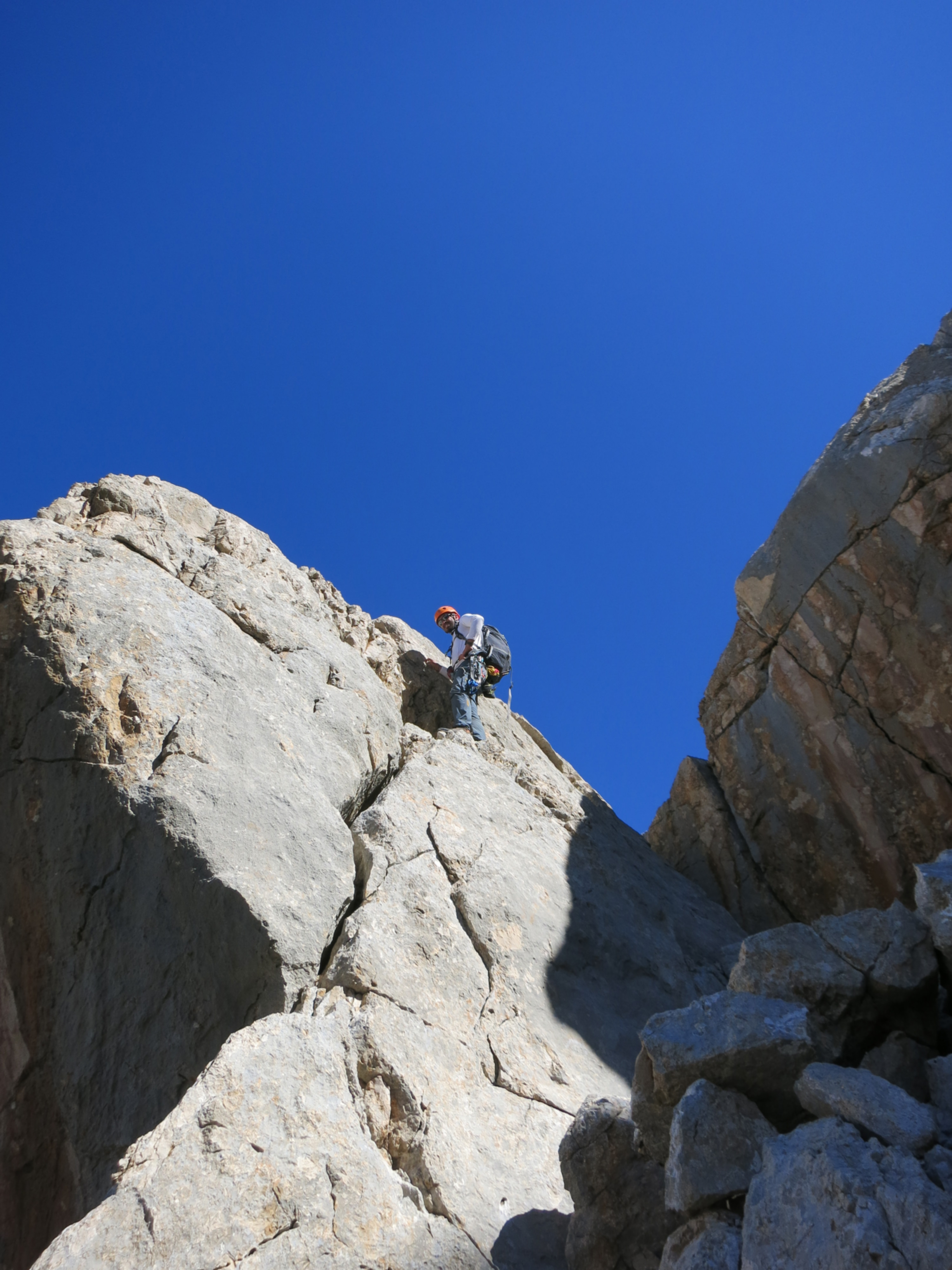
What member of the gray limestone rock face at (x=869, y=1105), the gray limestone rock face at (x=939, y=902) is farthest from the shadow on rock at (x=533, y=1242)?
the gray limestone rock face at (x=939, y=902)

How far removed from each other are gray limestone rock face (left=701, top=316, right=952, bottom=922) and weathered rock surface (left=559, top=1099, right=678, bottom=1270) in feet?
20.9

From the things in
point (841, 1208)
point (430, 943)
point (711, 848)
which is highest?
point (711, 848)

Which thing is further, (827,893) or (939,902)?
(827,893)

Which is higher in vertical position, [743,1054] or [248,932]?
[248,932]

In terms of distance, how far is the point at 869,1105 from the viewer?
15.4 ft

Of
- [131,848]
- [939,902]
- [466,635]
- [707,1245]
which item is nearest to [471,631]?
[466,635]

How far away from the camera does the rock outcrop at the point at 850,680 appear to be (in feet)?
34.9

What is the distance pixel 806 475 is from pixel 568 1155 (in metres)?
8.53

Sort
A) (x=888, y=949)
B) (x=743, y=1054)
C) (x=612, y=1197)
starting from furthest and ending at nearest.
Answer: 1. (x=888, y=949)
2. (x=612, y=1197)
3. (x=743, y=1054)

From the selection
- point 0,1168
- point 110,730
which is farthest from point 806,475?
point 0,1168

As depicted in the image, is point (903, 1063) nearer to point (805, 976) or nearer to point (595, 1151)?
point (805, 976)

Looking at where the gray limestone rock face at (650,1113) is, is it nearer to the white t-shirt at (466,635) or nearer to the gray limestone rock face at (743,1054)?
the gray limestone rock face at (743,1054)

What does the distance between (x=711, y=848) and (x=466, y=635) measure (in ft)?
14.0

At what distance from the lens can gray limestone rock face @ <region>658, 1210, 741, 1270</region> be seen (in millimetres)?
4484
